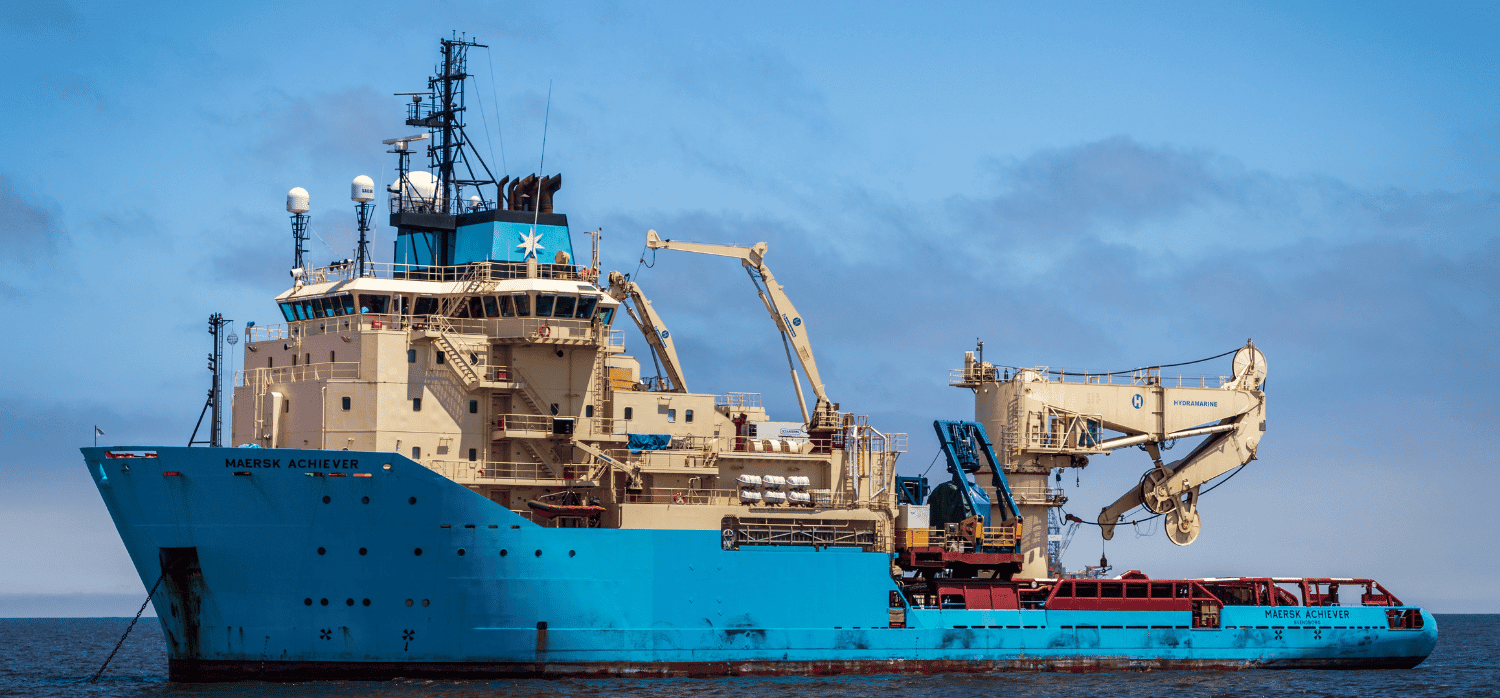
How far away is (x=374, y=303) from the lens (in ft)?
112

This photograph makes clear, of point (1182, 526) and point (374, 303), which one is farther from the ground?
point (374, 303)

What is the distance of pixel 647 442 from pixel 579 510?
2508mm

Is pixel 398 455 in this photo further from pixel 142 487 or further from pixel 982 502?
pixel 982 502

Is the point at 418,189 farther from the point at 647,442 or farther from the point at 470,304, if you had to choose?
the point at 647,442

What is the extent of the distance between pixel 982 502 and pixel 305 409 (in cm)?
1576

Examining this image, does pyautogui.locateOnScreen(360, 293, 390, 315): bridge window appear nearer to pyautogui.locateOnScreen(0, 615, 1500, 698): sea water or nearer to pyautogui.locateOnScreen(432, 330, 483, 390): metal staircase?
pyautogui.locateOnScreen(432, 330, 483, 390): metal staircase

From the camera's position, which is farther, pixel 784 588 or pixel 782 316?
Answer: pixel 782 316

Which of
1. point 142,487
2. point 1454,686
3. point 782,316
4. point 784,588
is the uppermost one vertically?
point 782,316

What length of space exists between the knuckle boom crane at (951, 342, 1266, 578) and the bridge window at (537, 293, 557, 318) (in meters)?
11.9

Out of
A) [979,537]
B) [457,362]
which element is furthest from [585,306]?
[979,537]

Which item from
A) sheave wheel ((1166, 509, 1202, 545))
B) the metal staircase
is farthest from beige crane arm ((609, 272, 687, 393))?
sheave wheel ((1166, 509, 1202, 545))

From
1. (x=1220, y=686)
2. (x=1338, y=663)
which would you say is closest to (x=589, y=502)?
(x=1220, y=686)

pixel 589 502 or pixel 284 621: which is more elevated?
pixel 589 502

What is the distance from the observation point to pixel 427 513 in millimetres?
30797
